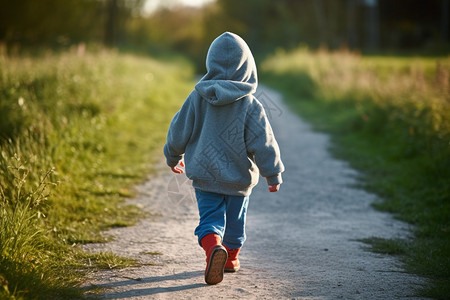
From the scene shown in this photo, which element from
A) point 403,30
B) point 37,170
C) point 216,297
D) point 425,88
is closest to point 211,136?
point 216,297

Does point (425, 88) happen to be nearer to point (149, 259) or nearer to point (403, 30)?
point (149, 259)

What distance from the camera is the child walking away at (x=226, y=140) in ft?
11.9

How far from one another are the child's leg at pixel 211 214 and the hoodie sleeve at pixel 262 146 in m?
0.38

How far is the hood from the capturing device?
3.59m

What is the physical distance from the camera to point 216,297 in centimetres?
327

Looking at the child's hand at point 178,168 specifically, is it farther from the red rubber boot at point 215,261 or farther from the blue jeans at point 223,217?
the red rubber boot at point 215,261

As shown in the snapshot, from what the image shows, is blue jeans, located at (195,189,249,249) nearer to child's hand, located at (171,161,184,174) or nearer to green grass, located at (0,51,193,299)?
child's hand, located at (171,161,184,174)

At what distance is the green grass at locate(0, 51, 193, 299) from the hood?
138cm

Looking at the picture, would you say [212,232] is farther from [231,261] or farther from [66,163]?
[66,163]

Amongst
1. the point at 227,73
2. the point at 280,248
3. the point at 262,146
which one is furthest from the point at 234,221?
the point at 227,73

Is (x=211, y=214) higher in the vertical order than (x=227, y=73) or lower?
lower

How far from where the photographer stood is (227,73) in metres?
3.69

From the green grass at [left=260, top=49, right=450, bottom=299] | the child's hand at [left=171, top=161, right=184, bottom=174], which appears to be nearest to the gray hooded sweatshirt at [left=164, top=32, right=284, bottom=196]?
the child's hand at [left=171, top=161, right=184, bottom=174]

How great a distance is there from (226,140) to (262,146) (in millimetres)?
256
